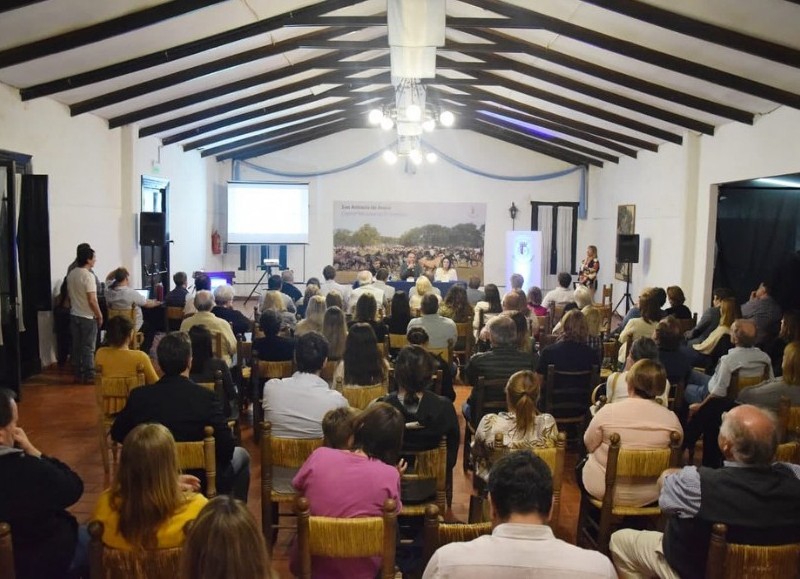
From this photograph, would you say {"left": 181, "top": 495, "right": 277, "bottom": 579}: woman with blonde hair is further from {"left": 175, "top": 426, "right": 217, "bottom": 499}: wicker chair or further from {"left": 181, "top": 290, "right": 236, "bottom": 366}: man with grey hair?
{"left": 181, "top": 290, "right": 236, "bottom": 366}: man with grey hair

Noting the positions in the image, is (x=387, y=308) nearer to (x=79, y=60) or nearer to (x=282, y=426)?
(x=79, y=60)

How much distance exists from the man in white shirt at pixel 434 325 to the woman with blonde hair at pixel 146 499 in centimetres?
402

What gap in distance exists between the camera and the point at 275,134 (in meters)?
14.0

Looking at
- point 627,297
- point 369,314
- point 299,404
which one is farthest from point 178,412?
point 627,297

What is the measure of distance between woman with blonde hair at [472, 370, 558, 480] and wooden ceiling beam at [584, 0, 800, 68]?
12.8 feet

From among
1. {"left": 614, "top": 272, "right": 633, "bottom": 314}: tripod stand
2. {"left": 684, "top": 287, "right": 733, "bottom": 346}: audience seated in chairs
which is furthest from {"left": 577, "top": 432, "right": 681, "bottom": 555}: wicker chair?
{"left": 614, "top": 272, "right": 633, "bottom": 314}: tripod stand

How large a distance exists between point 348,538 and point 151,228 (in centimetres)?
867

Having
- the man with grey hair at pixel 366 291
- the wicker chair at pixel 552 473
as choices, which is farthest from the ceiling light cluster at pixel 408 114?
the wicker chair at pixel 552 473

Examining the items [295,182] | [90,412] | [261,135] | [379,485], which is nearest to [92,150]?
[90,412]

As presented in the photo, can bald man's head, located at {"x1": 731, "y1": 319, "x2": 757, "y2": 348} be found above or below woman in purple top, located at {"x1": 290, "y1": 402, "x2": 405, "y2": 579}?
above

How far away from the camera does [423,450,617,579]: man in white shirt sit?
6.10ft

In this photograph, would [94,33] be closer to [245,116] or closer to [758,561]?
[245,116]

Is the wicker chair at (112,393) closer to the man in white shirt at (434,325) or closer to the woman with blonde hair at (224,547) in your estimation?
the man in white shirt at (434,325)

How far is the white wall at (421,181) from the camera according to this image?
1559 centimetres
